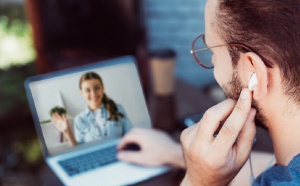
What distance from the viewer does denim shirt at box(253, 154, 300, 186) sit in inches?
30.3

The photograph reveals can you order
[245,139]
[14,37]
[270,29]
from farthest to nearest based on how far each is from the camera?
[14,37]
[245,139]
[270,29]

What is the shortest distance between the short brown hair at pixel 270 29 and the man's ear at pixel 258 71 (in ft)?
0.06

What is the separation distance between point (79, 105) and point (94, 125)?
0.06m

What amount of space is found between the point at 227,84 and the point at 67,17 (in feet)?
5.54

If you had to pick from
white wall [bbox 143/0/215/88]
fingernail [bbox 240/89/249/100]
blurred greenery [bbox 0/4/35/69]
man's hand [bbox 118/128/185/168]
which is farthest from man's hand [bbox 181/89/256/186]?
blurred greenery [bbox 0/4/35/69]

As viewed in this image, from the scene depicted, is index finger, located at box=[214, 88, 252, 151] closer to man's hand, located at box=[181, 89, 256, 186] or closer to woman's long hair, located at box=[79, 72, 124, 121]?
man's hand, located at box=[181, 89, 256, 186]

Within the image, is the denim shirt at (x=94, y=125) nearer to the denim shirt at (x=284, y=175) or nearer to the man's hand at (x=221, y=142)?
the man's hand at (x=221, y=142)

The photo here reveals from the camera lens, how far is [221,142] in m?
0.90

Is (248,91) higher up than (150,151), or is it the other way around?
(248,91)

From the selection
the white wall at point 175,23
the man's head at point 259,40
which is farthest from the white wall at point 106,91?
the white wall at point 175,23

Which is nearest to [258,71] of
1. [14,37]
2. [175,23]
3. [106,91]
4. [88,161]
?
[106,91]

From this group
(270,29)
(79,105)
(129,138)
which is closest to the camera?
(270,29)

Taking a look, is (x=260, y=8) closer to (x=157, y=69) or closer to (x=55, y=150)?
(x=55, y=150)

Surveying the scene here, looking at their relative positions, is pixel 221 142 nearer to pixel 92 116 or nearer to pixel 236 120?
pixel 236 120
